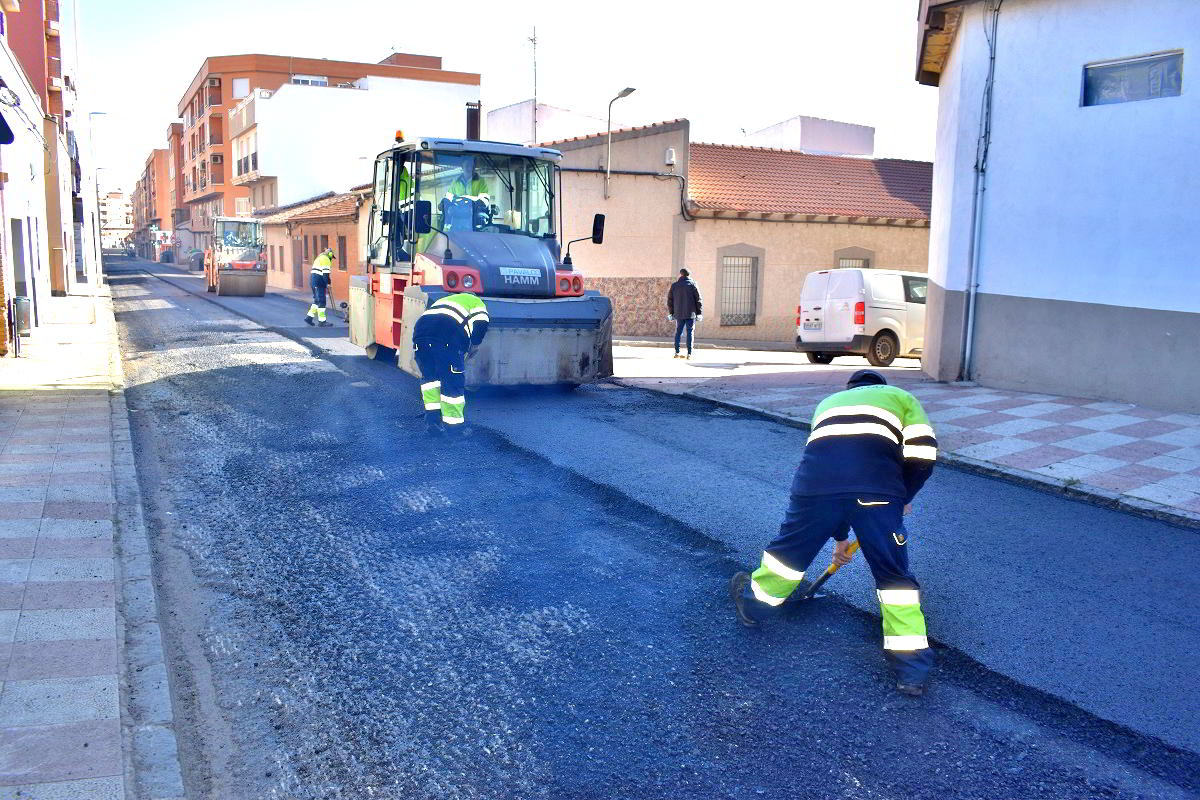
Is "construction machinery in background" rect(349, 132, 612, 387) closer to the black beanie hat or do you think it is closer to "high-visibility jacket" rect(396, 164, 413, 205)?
"high-visibility jacket" rect(396, 164, 413, 205)

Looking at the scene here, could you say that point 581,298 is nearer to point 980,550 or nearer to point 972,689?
point 980,550

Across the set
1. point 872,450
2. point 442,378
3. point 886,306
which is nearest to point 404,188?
point 442,378

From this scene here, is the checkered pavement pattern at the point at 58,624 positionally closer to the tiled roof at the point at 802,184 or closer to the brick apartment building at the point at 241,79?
the tiled roof at the point at 802,184

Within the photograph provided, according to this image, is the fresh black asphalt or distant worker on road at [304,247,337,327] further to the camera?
distant worker on road at [304,247,337,327]

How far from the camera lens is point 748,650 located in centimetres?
437

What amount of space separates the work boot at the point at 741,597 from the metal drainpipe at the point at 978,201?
28.1ft

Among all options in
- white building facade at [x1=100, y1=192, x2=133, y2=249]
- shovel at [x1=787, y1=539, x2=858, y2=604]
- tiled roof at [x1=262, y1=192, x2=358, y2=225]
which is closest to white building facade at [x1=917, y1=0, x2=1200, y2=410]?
shovel at [x1=787, y1=539, x2=858, y2=604]

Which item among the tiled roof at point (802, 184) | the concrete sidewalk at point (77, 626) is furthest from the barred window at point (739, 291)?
the concrete sidewalk at point (77, 626)

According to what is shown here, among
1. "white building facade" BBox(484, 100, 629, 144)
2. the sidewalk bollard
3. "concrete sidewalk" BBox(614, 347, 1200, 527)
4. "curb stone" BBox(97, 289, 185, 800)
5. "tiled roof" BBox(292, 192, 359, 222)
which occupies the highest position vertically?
"white building facade" BBox(484, 100, 629, 144)

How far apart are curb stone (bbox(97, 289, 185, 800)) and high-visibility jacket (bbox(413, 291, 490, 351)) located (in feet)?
9.81

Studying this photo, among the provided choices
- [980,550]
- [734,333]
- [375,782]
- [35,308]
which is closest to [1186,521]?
[980,550]

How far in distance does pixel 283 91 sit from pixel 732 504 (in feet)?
164

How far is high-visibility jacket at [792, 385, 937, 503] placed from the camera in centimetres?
417

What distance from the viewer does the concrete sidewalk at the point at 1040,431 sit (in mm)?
7258
